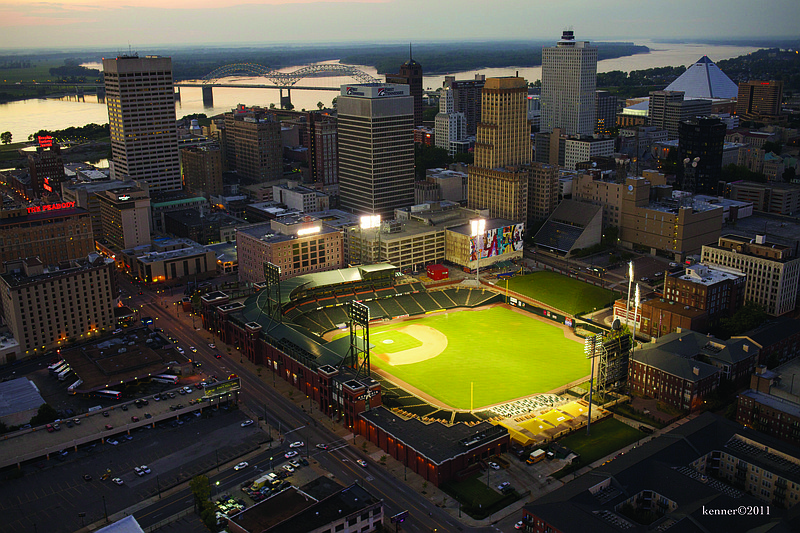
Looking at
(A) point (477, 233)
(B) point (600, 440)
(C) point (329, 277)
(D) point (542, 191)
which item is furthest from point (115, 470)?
(D) point (542, 191)

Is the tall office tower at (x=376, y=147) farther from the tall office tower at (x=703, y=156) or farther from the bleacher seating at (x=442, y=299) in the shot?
the tall office tower at (x=703, y=156)

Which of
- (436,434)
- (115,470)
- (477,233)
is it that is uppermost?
(477,233)

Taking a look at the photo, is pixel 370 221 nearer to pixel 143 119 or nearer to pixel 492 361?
pixel 492 361

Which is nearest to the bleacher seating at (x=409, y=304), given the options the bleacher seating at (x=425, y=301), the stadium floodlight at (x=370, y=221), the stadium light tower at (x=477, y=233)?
the bleacher seating at (x=425, y=301)

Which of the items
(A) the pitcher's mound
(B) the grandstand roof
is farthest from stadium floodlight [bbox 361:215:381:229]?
(A) the pitcher's mound

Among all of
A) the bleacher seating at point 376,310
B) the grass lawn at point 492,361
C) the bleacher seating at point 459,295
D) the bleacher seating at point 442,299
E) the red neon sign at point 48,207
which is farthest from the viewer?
the bleacher seating at point 459,295
